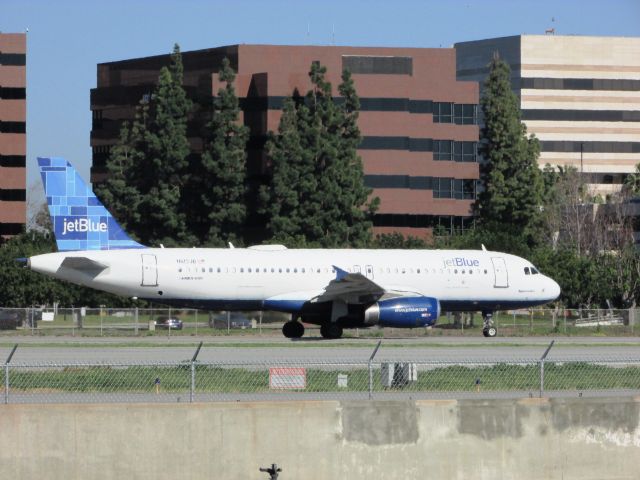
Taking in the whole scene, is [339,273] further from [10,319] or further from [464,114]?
[464,114]

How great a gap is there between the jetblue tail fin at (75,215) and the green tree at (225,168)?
37.5 m

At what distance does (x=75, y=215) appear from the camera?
159ft

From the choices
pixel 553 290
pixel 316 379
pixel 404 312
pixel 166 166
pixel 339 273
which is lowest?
pixel 404 312

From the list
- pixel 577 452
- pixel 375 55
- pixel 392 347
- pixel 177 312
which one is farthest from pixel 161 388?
pixel 375 55

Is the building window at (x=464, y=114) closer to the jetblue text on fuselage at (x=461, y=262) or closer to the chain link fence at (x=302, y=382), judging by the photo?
the jetblue text on fuselage at (x=461, y=262)

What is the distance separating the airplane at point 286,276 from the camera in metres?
46.2

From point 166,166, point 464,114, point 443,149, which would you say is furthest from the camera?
point 464,114

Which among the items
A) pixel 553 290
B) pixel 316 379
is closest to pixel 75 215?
pixel 553 290

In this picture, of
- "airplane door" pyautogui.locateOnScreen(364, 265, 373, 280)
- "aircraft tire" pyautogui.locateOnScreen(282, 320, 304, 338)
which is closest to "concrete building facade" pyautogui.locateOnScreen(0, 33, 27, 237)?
"aircraft tire" pyautogui.locateOnScreen(282, 320, 304, 338)

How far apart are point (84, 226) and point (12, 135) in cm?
6631

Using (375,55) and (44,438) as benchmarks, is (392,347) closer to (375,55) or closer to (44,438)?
(44,438)

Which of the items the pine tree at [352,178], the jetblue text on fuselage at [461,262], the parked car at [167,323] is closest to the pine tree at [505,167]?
the pine tree at [352,178]

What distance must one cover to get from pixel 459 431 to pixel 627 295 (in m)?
53.2

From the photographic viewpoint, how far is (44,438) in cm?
2123
